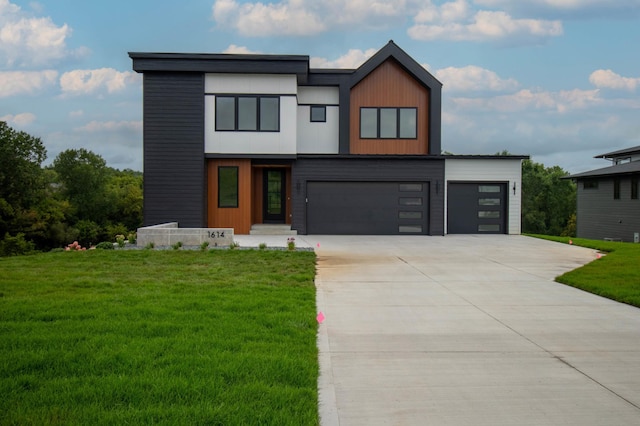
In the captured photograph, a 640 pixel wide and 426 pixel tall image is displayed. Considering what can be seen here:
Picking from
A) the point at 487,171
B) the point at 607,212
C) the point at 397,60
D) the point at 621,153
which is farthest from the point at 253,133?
the point at 621,153

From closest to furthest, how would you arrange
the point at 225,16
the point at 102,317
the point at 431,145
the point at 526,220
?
the point at 102,317, the point at 225,16, the point at 431,145, the point at 526,220

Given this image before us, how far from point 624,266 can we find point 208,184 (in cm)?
1425

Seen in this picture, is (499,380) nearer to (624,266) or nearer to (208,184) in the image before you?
(624,266)

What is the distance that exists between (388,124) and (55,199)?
3708cm

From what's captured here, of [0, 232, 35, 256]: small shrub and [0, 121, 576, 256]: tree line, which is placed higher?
[0, 121, 576, 256]: tree line

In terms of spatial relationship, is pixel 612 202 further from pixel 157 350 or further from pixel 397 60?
pixel 157 350

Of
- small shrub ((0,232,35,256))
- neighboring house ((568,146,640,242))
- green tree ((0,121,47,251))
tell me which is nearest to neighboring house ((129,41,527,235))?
neighboring house ((568,146,640,242))

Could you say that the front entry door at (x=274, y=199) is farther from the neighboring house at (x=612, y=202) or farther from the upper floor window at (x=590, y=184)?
the upper floor window at (x=590, y=184)

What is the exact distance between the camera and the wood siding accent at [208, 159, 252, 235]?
67.7 ft

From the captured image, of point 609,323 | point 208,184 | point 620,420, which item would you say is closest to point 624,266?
point 609,323

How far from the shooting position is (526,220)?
59969 millimetres

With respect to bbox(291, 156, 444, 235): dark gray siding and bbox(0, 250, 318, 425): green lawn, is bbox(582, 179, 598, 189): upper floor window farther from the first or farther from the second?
bbox(0, 250, 318, 425): green lawn

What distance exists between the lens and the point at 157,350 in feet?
16.8

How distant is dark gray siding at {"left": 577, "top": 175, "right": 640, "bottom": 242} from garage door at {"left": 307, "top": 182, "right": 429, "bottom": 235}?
1304 centimetres
